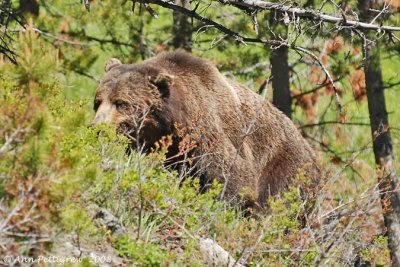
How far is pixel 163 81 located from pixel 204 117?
57 cm

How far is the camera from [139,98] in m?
9.02

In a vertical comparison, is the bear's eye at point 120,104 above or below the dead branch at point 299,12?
below

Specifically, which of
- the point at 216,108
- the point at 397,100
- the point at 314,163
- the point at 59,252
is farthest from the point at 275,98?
the point at 59,252

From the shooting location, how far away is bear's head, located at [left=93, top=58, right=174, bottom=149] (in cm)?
889

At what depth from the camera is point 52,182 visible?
15.5 feet

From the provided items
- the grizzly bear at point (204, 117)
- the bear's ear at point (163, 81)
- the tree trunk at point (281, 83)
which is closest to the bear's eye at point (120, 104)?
the grizzly bear at point (204, 117)

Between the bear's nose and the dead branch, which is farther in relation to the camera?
the bear's nose

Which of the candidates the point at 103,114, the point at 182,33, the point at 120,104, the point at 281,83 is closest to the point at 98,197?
the point at 103,114

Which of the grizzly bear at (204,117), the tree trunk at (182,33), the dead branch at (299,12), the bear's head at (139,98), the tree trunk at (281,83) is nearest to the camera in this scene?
the dead branch at (299,12)

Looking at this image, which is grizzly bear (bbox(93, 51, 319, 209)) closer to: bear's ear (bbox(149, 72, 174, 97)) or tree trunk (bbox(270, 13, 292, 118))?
bear's ear (bbox(149, 72, 174, 97))

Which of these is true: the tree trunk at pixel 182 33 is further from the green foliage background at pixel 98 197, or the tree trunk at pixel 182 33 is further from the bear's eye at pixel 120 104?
the green foliage background at pixel 98 197

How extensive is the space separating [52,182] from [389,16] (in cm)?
650

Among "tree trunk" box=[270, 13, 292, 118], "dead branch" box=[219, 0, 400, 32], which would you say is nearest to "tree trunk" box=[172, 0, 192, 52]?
"tree trunk" box=[270, 13, 292, 118]

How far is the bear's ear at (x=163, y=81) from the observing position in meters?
8.98
